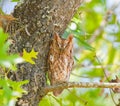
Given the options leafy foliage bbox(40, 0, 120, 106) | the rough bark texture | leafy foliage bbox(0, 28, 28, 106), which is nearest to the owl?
the rough bark texture

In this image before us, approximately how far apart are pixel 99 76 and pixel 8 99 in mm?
1720

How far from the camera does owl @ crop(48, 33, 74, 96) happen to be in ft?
4.77

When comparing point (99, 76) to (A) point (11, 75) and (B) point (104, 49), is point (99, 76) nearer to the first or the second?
(B) point (104, 49)

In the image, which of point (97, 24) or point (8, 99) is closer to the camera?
point (8, 99)

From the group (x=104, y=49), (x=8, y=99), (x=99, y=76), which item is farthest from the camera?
(x=104, y=49)

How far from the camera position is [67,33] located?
1.60 m

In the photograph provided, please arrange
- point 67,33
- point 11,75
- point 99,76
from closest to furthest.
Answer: point 11,75
point 67,33
point 99,76

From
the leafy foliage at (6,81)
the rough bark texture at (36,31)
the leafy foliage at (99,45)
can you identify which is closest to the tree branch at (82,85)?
the rough bark texture at (36,31)

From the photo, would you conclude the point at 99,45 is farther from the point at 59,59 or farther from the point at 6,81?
the point at 6,81

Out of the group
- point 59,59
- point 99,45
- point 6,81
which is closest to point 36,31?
point 59,59

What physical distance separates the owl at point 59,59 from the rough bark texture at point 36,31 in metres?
0.02

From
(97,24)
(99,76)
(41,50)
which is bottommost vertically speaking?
(99,76)

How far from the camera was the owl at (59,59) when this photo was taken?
1453mm

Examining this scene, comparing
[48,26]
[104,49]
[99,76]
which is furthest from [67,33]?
[104,49]
